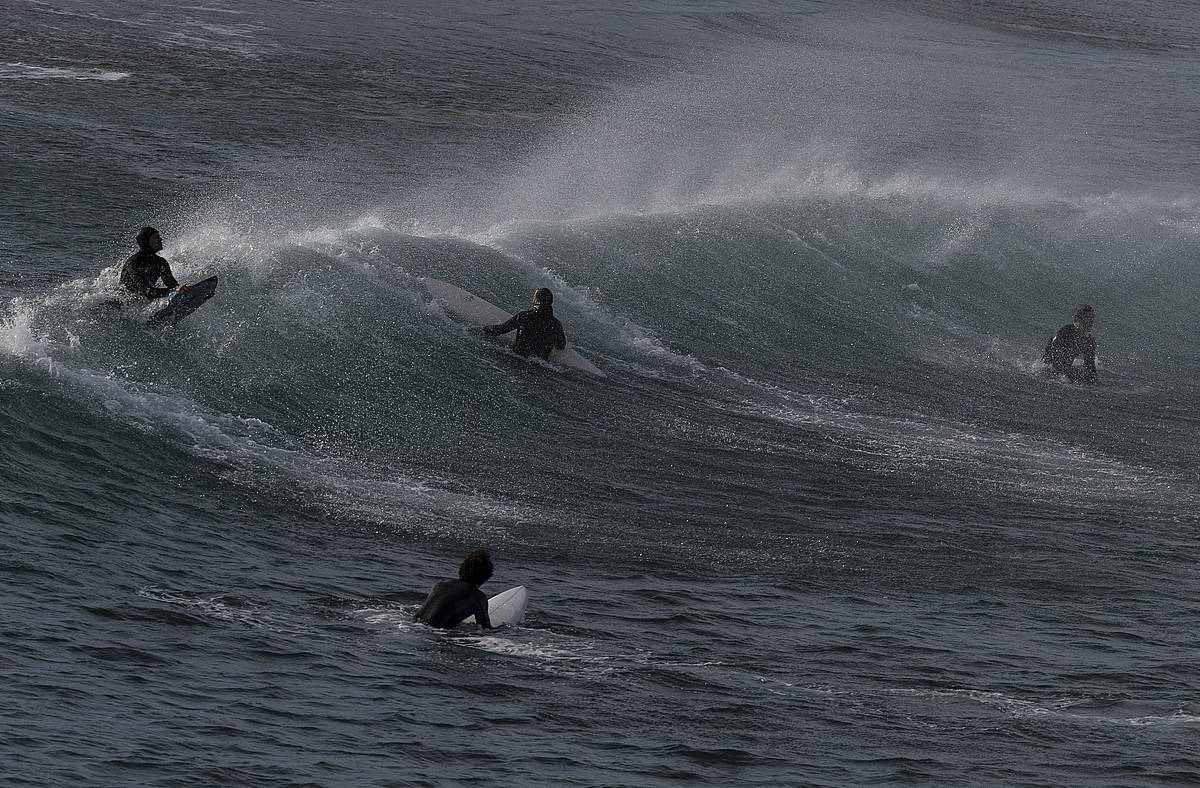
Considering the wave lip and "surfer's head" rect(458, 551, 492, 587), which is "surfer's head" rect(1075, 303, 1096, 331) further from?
the wave lip

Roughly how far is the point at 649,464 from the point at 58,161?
2000cm

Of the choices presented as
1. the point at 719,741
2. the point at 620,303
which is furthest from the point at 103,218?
the point at 719,741

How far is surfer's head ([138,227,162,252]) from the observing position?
1877cm

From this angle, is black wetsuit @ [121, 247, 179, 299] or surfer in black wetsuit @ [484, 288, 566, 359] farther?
surfer in black wetsuit @ [484, 288, 566, 359]

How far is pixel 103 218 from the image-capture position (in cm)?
2908

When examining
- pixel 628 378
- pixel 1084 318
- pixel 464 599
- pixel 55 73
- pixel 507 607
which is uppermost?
pixel 55 73

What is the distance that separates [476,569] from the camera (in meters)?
12.8

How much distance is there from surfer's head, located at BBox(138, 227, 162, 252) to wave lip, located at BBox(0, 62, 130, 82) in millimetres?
25427

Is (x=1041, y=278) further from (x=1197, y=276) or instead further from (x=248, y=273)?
(x=248, y=273)

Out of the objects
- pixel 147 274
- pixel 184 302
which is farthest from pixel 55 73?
pixel 184 302

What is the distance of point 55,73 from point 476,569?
34776 mm

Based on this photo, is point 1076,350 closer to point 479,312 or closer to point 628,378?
point 628,378

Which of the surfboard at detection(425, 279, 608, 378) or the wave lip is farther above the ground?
the wave lip

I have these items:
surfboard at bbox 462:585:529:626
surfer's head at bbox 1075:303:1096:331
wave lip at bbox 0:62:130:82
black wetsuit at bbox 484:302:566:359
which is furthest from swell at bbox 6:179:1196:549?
wave lip at bbox 0:62:130:82
